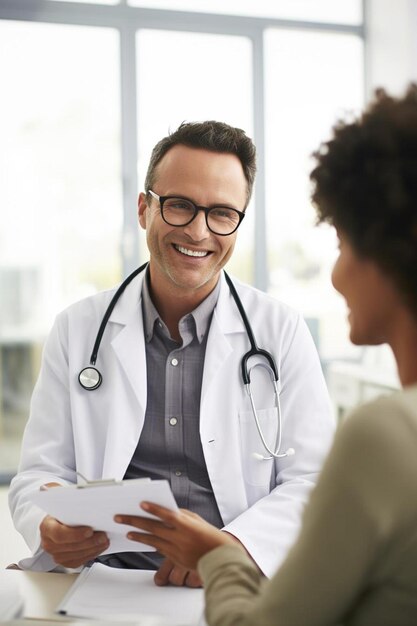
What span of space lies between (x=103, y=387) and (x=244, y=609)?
79 centimetres

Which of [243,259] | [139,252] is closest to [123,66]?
[139,252]

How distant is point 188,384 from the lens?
1.50m

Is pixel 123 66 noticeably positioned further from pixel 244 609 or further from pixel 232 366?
pixel 244 609

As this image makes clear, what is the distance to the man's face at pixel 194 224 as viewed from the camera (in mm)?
1533

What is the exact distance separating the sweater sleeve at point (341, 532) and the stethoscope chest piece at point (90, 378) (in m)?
0.80

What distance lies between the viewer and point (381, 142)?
28.4 inches

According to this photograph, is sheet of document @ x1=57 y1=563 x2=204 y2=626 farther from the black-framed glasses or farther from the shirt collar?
the black-framed glasses

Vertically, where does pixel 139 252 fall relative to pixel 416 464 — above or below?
above

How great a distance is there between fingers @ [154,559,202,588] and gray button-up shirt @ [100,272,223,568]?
0.90 ft

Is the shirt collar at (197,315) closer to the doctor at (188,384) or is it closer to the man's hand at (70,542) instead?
the doctor at (188,384)

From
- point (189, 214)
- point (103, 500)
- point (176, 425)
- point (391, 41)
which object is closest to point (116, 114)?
point (391, 41)

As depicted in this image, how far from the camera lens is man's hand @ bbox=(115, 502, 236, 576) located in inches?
35.9

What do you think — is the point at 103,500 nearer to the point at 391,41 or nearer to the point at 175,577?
the point at 175,577

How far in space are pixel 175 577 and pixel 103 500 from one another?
0.22m
